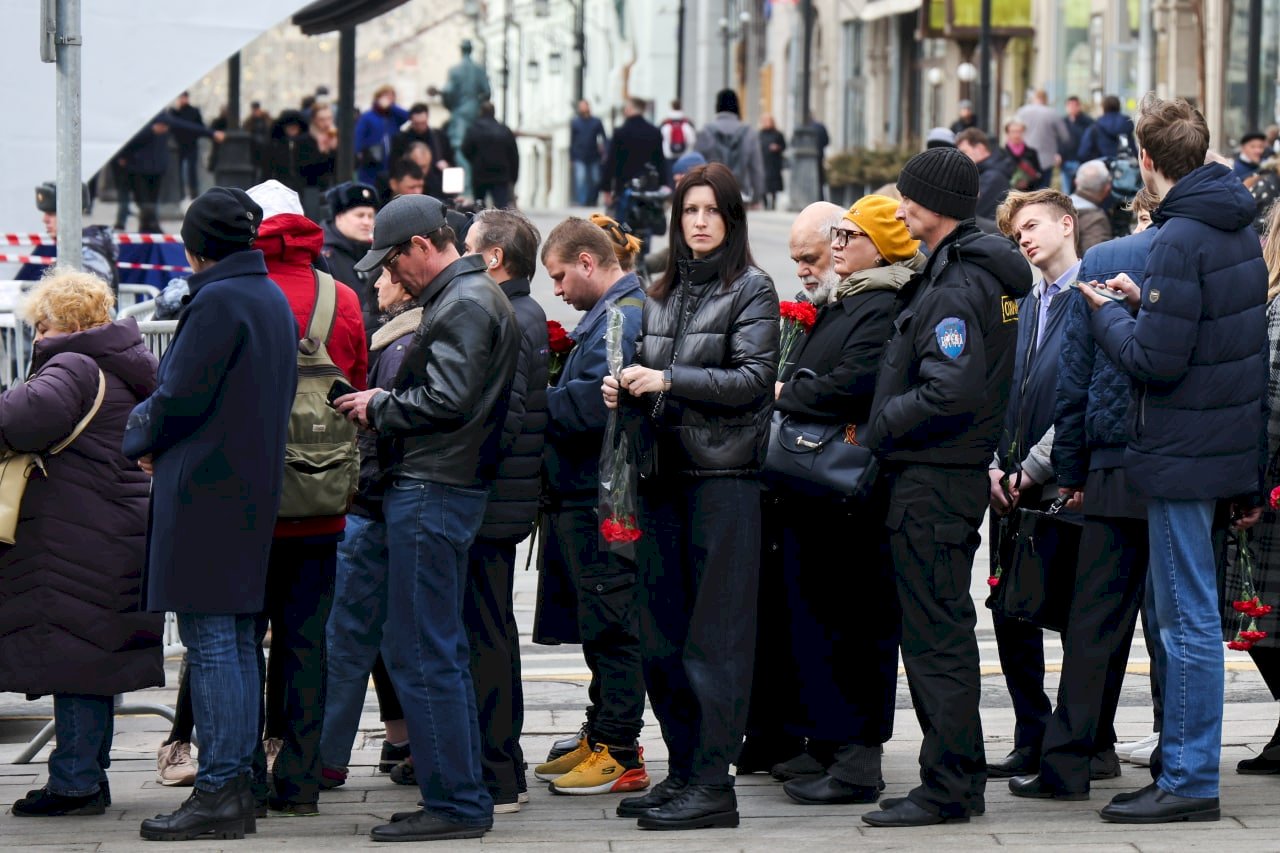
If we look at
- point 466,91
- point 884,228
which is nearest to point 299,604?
point 884,228

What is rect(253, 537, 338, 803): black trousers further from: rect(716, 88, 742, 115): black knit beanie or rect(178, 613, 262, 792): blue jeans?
rect(716, 88, 742, 115): black knit beanie

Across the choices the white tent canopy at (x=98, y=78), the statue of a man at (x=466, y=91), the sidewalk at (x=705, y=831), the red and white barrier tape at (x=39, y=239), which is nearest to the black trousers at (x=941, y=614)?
the sidewalk at (x=705, y=831)

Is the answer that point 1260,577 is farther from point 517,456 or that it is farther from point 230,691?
point 230,691

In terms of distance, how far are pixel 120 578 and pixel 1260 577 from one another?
3.38 meters

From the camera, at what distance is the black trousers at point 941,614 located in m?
6.23

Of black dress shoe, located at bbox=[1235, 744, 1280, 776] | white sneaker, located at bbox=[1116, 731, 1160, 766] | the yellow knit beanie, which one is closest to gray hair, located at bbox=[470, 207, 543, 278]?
the yellow knit beanie

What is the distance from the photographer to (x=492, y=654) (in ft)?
21.7

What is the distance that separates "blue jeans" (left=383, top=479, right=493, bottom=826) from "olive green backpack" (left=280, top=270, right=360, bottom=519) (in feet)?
1.12

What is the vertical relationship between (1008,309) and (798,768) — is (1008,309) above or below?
above

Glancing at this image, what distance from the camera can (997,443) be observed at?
6.34 meters

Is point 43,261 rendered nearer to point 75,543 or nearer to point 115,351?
point 115,351

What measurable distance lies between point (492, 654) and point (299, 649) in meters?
0.58

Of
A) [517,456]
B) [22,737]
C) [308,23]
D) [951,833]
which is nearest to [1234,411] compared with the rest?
[951,833]

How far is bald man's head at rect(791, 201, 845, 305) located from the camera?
7.03 metres
